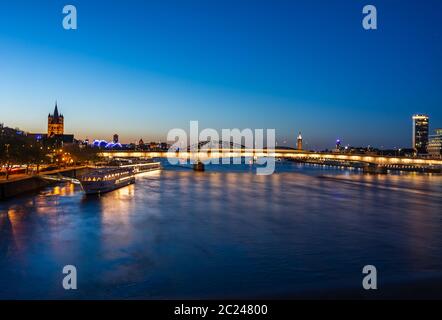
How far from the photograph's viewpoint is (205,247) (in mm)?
15938

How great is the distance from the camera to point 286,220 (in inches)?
911

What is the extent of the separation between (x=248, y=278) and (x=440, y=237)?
34.9 ft

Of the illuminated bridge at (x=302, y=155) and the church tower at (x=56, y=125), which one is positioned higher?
the church tower at (x=56, y=125)

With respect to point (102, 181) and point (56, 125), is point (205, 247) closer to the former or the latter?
point (102, 181)

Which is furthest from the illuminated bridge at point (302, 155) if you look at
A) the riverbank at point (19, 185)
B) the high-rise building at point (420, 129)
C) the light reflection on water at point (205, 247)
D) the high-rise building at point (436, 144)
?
the high-rise building at point (420, 129)

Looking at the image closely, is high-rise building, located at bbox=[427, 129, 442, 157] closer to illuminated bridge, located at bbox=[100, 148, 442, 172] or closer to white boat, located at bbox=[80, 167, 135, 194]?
illuminated bridge, located at bbox=[100, 148, 442, 172]

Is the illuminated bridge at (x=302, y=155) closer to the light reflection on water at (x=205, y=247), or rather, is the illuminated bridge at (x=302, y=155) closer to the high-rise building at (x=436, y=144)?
the light reflection on water at (x=205, y=247)

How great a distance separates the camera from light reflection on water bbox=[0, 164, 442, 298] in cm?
1116

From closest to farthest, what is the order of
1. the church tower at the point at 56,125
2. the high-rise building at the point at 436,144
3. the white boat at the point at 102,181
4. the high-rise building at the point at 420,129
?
the white boat at the point at 102,181
the church tower at the point at 56,125
the high-rise building at the point at 436,144
the high-rise building at the point at 420,129

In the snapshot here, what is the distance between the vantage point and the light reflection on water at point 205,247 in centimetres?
1116

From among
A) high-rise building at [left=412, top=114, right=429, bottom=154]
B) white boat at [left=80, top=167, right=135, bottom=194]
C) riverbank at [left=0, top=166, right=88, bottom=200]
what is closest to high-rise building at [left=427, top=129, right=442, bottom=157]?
high-rise building at [left=412, top=114, right=429, bottom=154]

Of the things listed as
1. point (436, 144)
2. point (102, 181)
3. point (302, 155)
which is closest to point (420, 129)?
point (436, 144)
